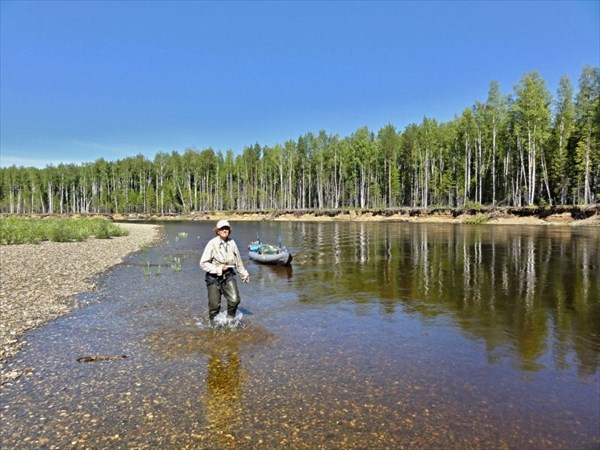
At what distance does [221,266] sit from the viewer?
10.9 meters

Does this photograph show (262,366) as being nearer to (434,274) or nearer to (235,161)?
(434,274)

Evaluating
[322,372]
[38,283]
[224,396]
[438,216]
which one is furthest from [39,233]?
[438,216]

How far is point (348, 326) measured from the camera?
12148 millimetres

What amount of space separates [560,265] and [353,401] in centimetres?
2136

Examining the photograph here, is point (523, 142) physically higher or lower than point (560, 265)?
higher

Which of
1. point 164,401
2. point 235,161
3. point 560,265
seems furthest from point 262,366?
point 235,161

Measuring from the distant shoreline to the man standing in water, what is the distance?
57.7m

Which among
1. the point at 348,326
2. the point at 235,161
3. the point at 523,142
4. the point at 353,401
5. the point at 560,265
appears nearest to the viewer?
the point at 353,401

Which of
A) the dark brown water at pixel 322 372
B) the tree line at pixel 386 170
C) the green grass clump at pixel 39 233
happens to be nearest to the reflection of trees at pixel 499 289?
Result: the dark brown water at pixel 322 372

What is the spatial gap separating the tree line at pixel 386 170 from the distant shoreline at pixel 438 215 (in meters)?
3.68

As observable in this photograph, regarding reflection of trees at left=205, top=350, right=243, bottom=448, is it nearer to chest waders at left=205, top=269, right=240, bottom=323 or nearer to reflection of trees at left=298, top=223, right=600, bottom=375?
chest waders at left=205, top=269, right=240, bottom=323

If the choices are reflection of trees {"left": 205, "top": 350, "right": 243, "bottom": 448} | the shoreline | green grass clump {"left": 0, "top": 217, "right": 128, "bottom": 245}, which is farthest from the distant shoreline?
reflection of trees {"left": 205, "top": 350, "right": 243, "bottom": 448}

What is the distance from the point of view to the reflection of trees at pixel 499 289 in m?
10.7

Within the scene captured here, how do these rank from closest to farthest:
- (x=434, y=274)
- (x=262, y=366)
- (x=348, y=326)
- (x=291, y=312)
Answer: (x=262, y=366), (x=348, y=326), (x=291, y=312), (x=434, y=274)
